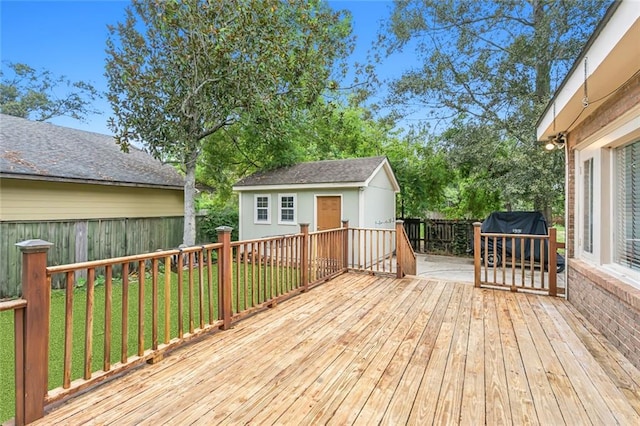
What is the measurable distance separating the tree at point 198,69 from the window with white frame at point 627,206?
22.6 feet

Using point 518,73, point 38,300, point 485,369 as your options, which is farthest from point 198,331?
point 518,73

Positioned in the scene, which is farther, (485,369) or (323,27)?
(323,27)

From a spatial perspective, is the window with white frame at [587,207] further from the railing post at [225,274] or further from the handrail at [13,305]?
the handrail at [13,305]

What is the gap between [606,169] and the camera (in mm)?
3629

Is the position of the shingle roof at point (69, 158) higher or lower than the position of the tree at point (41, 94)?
lower

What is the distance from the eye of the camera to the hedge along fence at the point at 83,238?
5.64m

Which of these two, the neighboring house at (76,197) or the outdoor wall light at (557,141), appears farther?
the neighboring house at (76,197)

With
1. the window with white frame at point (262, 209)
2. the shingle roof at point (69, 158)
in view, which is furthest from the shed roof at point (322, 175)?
the shingle roof at point (69, 158)

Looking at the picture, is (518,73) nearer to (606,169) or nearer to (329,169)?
(329,169)

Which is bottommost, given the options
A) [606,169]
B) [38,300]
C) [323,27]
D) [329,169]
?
[38,300]

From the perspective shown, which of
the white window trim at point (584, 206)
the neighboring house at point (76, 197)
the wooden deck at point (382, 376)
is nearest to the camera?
the wooden deck at point (382, 376)

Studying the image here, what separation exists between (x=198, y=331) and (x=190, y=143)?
6426 millimetres

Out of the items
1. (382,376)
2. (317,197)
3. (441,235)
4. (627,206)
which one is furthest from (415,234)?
(382,376)

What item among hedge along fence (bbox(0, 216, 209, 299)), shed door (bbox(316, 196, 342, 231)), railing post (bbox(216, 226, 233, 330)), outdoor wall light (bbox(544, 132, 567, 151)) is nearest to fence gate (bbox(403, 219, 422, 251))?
Answer: shed door (bbox(316, 196, 342, 231))
